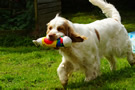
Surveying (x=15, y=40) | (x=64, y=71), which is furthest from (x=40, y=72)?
(x=15, y=40)

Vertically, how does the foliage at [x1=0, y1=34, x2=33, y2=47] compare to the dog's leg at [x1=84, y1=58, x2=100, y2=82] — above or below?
below

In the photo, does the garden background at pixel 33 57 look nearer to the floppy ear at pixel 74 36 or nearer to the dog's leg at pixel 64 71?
the dog's leg at pixel 64 71

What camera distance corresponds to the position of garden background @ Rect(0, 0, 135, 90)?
4.68 metres

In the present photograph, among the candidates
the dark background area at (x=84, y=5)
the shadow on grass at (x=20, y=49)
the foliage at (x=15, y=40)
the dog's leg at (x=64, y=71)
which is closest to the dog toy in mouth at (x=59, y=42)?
the dog's leg at (x=64, y=71)

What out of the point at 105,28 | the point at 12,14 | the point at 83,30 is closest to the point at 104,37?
the point at 105,28

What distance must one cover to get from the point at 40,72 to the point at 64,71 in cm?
134

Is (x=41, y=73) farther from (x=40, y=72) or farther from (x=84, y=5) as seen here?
(x=84, y=5)

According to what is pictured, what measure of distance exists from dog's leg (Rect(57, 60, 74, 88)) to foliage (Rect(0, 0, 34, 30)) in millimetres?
5447

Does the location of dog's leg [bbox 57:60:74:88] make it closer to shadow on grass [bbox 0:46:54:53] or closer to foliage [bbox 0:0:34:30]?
shadow on grass [bbox 0:46:54:53]

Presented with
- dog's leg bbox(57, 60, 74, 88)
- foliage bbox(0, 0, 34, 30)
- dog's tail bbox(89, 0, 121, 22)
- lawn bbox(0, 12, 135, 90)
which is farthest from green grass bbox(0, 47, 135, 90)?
foliage bbox(0, 0, 34, 30)

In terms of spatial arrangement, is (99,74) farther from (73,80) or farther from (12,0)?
(12,0)

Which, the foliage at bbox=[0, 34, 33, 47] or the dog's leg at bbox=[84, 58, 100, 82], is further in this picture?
the foliage at bbox=[0, 34, 33, 47]

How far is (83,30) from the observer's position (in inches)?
180

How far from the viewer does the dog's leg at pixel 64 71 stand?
4.58m
